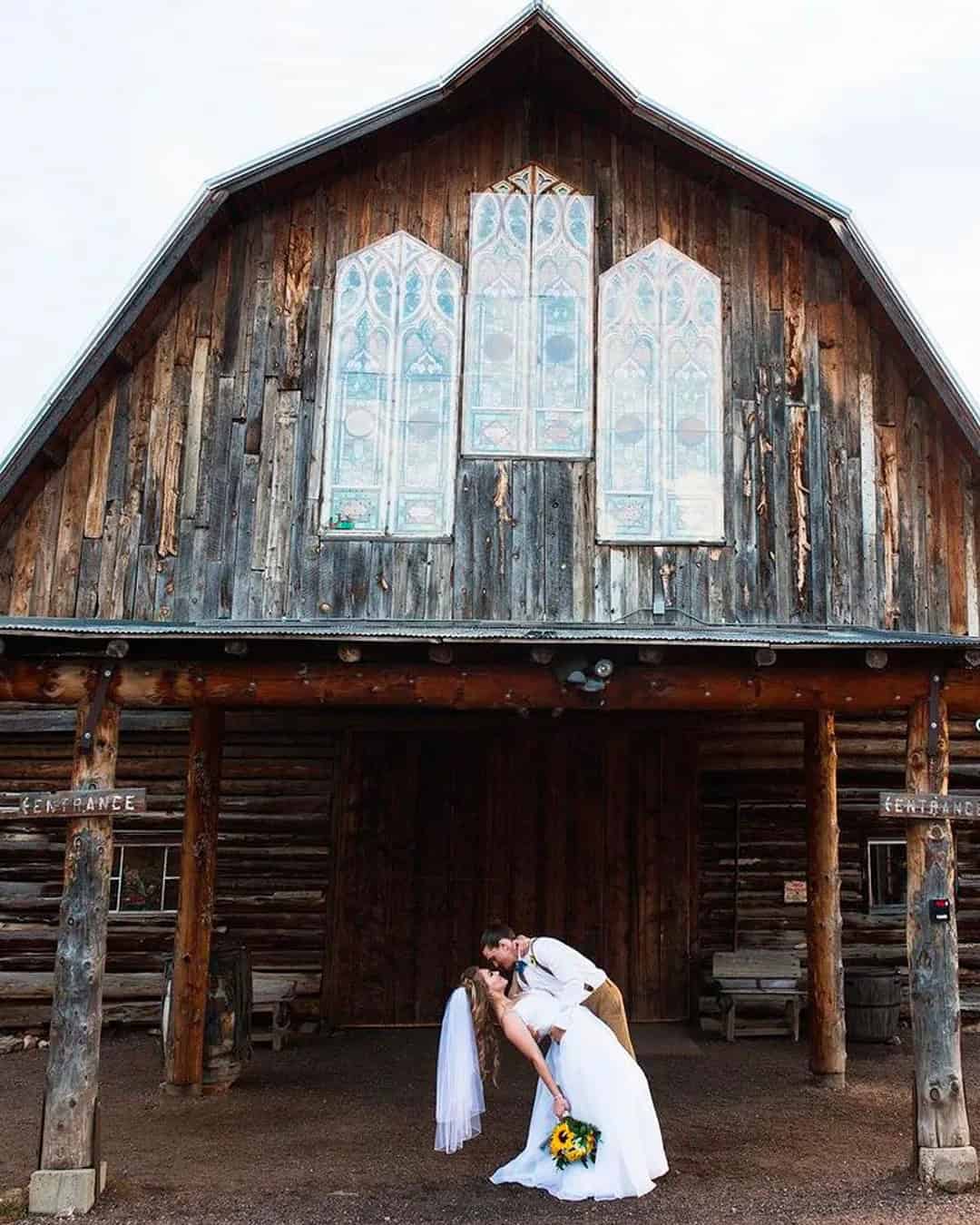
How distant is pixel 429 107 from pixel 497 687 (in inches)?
223

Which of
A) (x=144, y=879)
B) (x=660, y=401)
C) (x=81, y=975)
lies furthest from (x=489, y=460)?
(x=144, y=879)

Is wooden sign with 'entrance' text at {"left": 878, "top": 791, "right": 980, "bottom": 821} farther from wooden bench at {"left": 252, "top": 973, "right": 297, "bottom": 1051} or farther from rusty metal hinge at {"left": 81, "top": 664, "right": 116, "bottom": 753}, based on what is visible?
wooden bench at {"left": 252, "top": 973, "right": 297, "bottom": 1051}

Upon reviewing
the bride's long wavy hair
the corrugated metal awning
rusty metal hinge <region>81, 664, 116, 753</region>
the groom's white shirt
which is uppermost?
the corrugated metal awning

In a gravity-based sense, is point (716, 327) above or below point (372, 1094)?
above

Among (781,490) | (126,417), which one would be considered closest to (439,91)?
(126,417)

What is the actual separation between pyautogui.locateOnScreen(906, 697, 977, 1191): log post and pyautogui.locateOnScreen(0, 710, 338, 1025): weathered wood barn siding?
6.32 meters

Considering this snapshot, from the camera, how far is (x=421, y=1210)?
273 inches

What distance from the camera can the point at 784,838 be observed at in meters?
12.4

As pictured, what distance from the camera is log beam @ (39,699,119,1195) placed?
23.3 feet

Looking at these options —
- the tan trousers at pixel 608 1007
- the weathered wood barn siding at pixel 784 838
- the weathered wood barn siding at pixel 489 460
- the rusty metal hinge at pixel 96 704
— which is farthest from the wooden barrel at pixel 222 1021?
the weathered wood barn siding at pixel 784 838

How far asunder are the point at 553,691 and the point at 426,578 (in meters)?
2.33

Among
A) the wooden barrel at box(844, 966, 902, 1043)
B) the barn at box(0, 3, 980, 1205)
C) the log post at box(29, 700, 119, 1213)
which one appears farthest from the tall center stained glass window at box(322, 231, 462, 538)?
the wooden barrel at box(844, 966, 902, 1043)

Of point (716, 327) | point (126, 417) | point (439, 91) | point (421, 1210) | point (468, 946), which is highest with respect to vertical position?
point (439, 91)

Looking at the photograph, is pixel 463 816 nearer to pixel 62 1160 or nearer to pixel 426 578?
pixel 426 578
